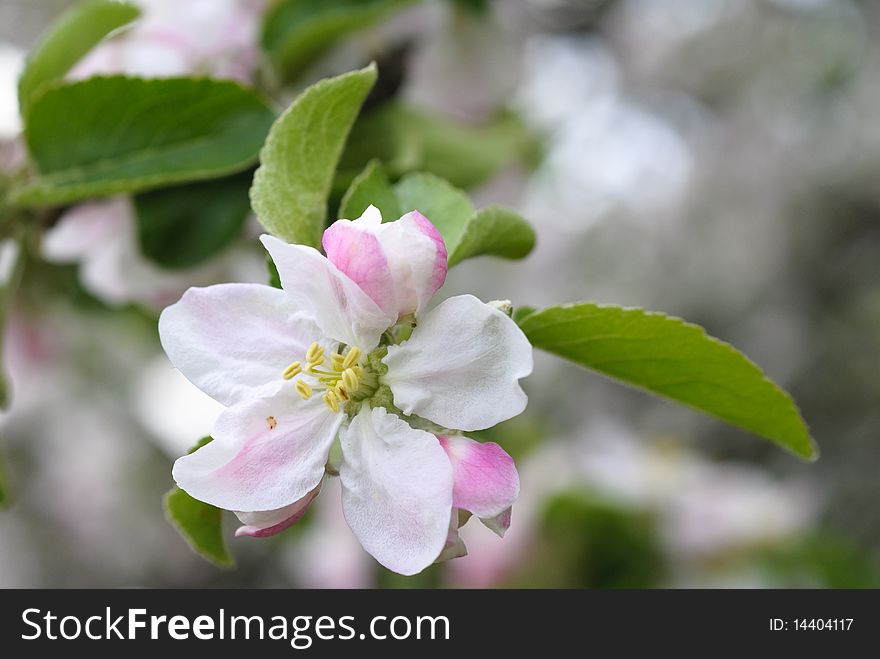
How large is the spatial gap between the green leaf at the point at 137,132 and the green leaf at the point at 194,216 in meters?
0.06

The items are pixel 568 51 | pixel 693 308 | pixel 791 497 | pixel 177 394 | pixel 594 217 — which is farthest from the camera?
pixel 594 217

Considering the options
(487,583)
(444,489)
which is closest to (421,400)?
(444,489)

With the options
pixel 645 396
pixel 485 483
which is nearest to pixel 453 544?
pixel 485 483

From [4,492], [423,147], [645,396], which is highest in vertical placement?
[423,147]

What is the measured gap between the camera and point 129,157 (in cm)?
63

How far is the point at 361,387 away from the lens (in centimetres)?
43

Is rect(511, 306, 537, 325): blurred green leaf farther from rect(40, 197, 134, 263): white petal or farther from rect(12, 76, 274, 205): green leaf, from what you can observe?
rect(40, 197, 134, 263): white petal

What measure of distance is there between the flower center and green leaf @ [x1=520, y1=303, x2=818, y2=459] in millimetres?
82

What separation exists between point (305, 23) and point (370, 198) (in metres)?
0.32

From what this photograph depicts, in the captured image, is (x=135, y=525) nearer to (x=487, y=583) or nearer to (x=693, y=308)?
(x=487, y=583)

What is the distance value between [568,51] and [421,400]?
2357mm

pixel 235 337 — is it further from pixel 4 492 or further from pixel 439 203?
pixel 4 492

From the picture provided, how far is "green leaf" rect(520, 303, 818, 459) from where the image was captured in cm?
45

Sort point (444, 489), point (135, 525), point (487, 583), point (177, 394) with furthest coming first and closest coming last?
point (135, 525)
point (177, 394)
point (487, 583)
point (444, 489)
